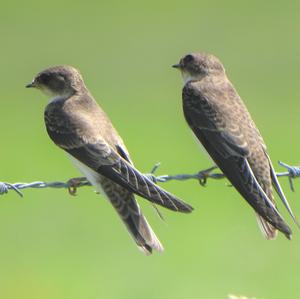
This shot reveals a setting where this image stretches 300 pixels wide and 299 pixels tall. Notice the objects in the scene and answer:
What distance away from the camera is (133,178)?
7500 mm

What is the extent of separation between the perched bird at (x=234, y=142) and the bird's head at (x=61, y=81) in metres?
0.77

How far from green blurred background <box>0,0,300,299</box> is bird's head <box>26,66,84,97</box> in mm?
3093

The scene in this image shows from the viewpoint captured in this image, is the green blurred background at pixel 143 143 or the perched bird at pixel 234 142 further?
the green blurred background at pixel 143 143

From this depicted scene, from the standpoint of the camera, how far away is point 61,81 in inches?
355

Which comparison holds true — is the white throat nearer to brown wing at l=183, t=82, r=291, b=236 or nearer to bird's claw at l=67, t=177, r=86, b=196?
brown wing at l=183, t=82, r=291, b=236

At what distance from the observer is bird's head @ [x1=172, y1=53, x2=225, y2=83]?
962cm

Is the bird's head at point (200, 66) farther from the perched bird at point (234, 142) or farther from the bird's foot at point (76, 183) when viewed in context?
the bird's foot at point (76, 183)

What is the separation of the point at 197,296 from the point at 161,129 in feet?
27.9

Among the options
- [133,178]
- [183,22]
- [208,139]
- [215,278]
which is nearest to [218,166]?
[208,139]

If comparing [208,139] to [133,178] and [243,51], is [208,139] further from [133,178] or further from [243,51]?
[243,51]

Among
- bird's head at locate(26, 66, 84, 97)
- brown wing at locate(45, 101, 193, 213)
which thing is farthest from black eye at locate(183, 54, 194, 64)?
brown wing at locate(45, 101, 193, 213)

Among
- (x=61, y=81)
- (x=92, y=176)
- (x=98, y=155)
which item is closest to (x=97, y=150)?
(x=98, y=155)

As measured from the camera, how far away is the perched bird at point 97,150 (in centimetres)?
750

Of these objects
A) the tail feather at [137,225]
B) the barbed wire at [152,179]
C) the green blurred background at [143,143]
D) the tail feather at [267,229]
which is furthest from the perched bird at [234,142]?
the green blurred background at [143,143]
